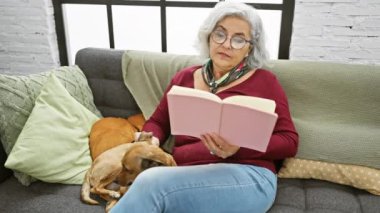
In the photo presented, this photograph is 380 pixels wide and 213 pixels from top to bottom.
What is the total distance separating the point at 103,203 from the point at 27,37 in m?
1.51

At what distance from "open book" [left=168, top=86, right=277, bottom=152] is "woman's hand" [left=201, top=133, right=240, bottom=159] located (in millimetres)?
30

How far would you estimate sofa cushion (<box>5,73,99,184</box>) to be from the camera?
4.25 feet

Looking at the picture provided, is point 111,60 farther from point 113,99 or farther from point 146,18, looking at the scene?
point 146,18

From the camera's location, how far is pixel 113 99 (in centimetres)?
179

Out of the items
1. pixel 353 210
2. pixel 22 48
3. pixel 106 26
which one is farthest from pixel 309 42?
pixel 22 48

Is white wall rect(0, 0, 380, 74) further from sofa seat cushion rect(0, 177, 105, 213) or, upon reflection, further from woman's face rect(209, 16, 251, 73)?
sofa seat cushion rect(0, 177, 105, 213)

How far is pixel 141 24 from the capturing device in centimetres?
222

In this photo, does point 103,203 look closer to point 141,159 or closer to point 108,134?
point 141,159

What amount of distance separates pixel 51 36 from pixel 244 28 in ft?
4.93

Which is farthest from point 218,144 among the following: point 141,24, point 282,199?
point 141,24

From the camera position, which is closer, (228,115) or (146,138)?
(228,115)

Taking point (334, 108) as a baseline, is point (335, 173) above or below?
below

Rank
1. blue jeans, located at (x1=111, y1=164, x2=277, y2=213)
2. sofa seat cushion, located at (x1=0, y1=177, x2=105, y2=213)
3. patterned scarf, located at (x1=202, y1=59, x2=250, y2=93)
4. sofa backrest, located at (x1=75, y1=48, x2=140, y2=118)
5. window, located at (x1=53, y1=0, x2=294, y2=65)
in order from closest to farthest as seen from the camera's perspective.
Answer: blue jeans, located at (x1=111, y1=164, x2=277, y2=213), sofa seat cushion, located at (x1=0, y1=177, x2=105, y2=213), patterned scarf, located at (x1=202, y1=59, x2=250, y2=93), sofa backrest, located at (x1=75, y1=48, x2=140, y2=118), window, located at (x1=53, y1=0, x2=294, y2=65)

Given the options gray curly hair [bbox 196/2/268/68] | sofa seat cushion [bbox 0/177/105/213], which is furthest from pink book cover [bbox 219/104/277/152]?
sofa seat cushion [bbox 0/177/105/213]
